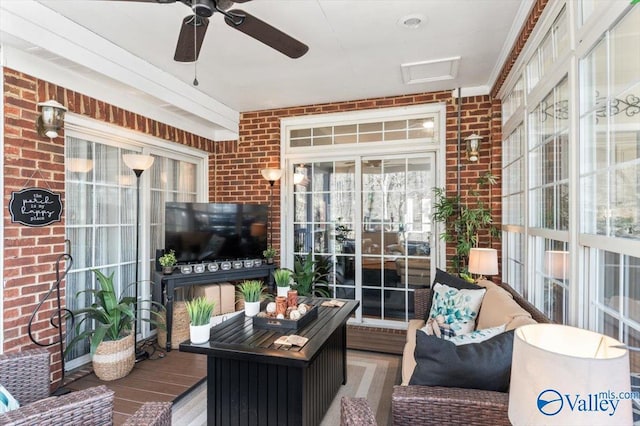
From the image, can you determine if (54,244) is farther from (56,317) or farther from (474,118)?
(474,118)

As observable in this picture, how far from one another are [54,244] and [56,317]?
1.86 ft

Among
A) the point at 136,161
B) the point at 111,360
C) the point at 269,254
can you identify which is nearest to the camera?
the point at 111,360

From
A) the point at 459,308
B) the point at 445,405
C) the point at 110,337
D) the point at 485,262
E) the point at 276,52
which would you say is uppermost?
the point at 276,52

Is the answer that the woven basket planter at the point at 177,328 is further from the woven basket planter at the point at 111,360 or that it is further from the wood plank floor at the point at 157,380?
the woven basket planter at the point at 111,360

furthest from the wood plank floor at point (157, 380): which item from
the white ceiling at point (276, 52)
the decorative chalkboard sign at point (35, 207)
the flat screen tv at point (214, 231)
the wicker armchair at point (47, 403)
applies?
the white ceiling at point (276, 52)

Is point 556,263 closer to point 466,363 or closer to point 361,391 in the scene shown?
point 466,363

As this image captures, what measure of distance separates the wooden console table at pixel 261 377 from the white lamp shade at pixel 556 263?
4.64 ft

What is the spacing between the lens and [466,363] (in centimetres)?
152

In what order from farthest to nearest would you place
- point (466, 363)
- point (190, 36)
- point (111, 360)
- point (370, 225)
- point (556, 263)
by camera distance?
1. point (370, 225)
2. point (111, 360)
3. point (556, 263)
4. point (190, 36)
5. point (466, 363)

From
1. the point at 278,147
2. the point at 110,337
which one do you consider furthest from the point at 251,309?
the point at 278,147

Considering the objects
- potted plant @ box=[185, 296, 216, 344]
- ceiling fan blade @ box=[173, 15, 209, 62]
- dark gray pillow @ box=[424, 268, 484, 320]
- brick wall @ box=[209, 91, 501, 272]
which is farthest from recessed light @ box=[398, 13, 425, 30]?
potted plant @ box=[185, 296, 216, 344]

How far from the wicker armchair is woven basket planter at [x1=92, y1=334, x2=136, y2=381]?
3.33 ft

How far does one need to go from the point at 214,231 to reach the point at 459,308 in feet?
8.95

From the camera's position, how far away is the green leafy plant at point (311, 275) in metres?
4.36
